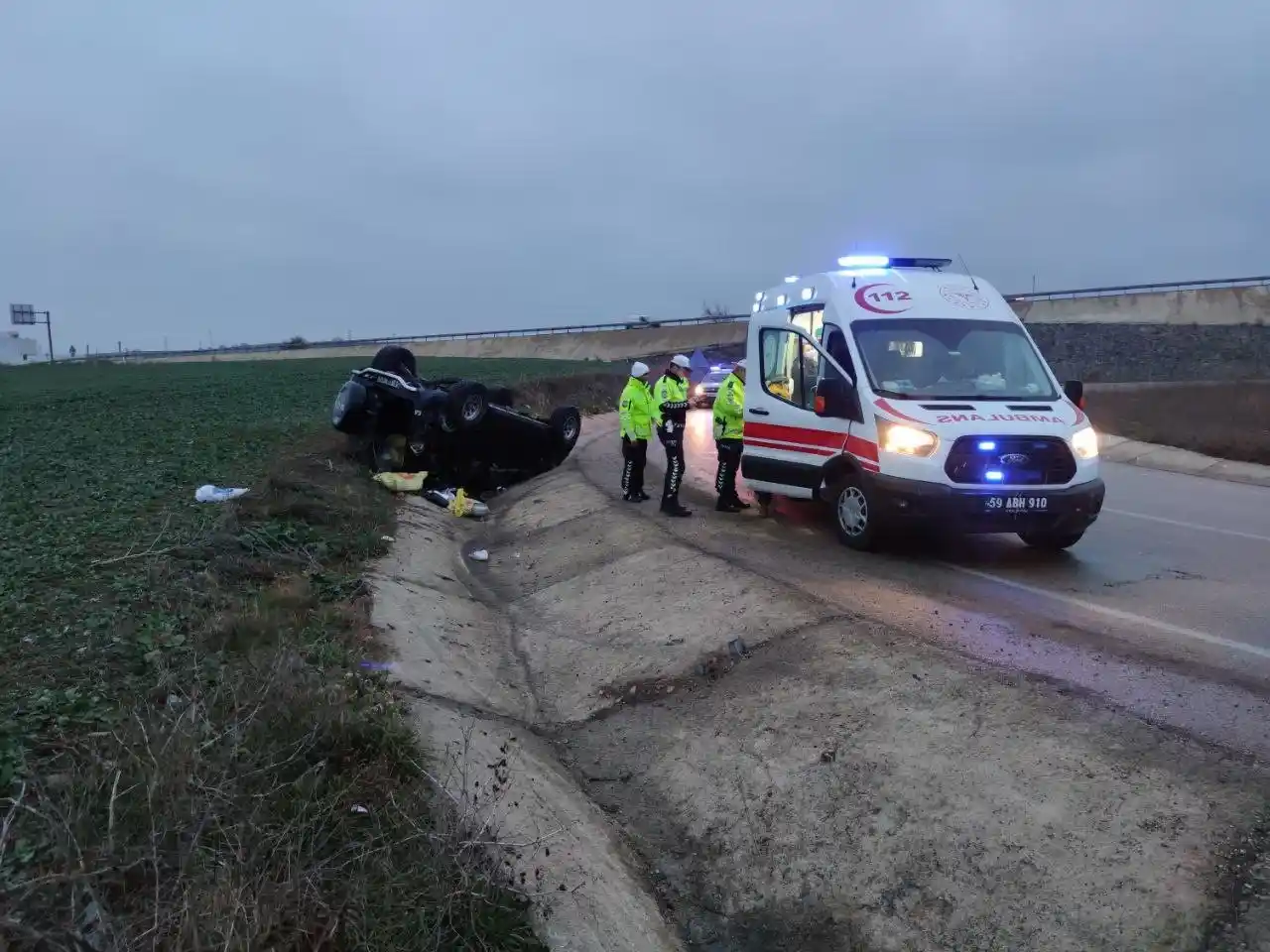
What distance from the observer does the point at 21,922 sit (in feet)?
9.33

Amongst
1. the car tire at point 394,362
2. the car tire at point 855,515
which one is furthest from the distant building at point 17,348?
the car tire at point 855,515

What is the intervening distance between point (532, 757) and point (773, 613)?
6.90 ft

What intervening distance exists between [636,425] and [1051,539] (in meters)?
4.85

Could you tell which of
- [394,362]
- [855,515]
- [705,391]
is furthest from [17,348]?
[855,515]

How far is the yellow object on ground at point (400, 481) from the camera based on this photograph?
1273cm

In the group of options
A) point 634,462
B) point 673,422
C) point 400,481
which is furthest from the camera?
point 400,481

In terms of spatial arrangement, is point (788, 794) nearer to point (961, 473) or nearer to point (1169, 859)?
point (1169, 859)

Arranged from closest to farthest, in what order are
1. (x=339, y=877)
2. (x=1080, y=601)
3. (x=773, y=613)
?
(x=339, y=877)
(x=773, y=613)
(x=1080, y=601)

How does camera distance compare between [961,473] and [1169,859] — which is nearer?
[1169,859]

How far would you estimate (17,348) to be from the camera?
94.9 m

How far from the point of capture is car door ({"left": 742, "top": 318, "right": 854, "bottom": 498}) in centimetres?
943

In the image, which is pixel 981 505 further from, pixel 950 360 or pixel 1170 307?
pixel 1170 307

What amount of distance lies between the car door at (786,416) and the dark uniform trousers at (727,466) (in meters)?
0.70

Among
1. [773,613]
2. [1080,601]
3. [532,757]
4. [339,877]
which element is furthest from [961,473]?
[339,877]
